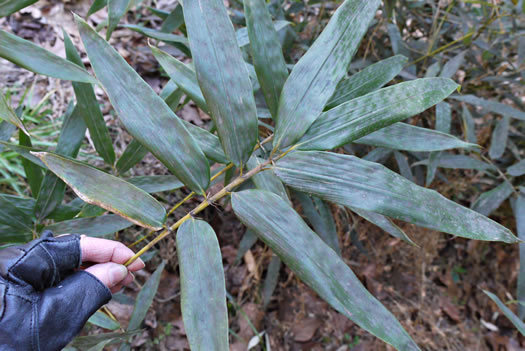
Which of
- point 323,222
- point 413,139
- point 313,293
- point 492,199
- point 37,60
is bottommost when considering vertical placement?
point 313,293

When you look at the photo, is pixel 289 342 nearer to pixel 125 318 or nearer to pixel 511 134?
pixel 125 318

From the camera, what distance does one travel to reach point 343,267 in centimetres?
46

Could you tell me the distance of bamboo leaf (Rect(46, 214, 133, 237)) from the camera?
0.70m

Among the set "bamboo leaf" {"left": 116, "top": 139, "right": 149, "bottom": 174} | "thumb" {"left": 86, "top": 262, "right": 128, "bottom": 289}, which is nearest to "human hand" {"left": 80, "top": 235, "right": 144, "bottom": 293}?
"thumb" {"left": 86, "top": 262, "right": 128, "bottom": 289}

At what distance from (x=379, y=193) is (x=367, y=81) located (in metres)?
0.33

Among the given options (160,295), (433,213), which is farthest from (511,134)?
(160,295)

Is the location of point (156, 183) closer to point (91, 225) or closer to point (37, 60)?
point (91, 225)

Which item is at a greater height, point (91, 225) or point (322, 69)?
point (322, 69)

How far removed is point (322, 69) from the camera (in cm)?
52

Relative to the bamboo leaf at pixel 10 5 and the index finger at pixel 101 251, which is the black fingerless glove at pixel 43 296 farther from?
the bamboo leaf at pixel 10 5

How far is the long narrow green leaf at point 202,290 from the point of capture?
422 millimetres

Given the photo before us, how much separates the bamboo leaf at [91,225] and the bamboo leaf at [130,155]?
118mm

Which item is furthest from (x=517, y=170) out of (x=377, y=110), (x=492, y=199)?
(x=377, y=110)

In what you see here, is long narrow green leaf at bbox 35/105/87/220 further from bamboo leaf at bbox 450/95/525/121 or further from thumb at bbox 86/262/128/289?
bamboo leaf at bbox 450/95/525/121
